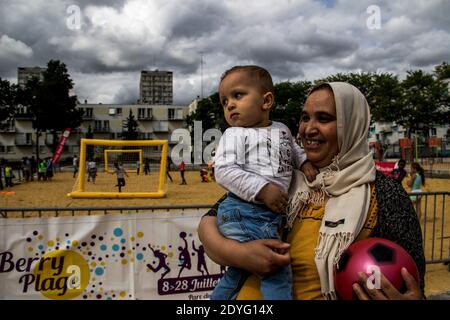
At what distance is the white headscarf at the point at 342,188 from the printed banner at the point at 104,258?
10.2 ft

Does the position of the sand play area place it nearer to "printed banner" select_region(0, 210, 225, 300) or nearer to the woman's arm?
"printed banner" select_region(0, 210, 225, 300)

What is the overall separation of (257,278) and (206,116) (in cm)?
5533

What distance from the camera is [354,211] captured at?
5.27 feet

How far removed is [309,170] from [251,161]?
0.30 meters

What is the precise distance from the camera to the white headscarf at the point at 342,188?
5.23 feet

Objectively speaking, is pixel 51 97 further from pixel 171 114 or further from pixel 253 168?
pixel 253 168

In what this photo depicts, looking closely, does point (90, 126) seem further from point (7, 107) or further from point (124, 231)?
point (124, 231)

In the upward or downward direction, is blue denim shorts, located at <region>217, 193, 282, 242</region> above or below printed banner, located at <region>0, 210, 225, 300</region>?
above

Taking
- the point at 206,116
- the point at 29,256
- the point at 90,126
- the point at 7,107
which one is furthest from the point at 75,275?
the point at 90,126

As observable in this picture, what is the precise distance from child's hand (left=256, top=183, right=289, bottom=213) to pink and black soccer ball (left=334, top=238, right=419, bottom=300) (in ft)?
1.08

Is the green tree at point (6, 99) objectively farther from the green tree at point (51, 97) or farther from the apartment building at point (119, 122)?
the apartment building at point (119, 122)

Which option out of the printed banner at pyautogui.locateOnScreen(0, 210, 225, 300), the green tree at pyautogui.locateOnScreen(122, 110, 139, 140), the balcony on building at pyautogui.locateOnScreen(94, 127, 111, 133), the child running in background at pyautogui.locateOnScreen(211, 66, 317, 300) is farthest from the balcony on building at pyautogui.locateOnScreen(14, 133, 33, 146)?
the child running in background at pyautogui.locateOnScreen(211, 66, 317, 300)

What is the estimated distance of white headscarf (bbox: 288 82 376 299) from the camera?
1595 mm

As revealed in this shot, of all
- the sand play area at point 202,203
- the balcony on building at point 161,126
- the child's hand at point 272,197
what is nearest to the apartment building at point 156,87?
the balcony on building at point 161,126
